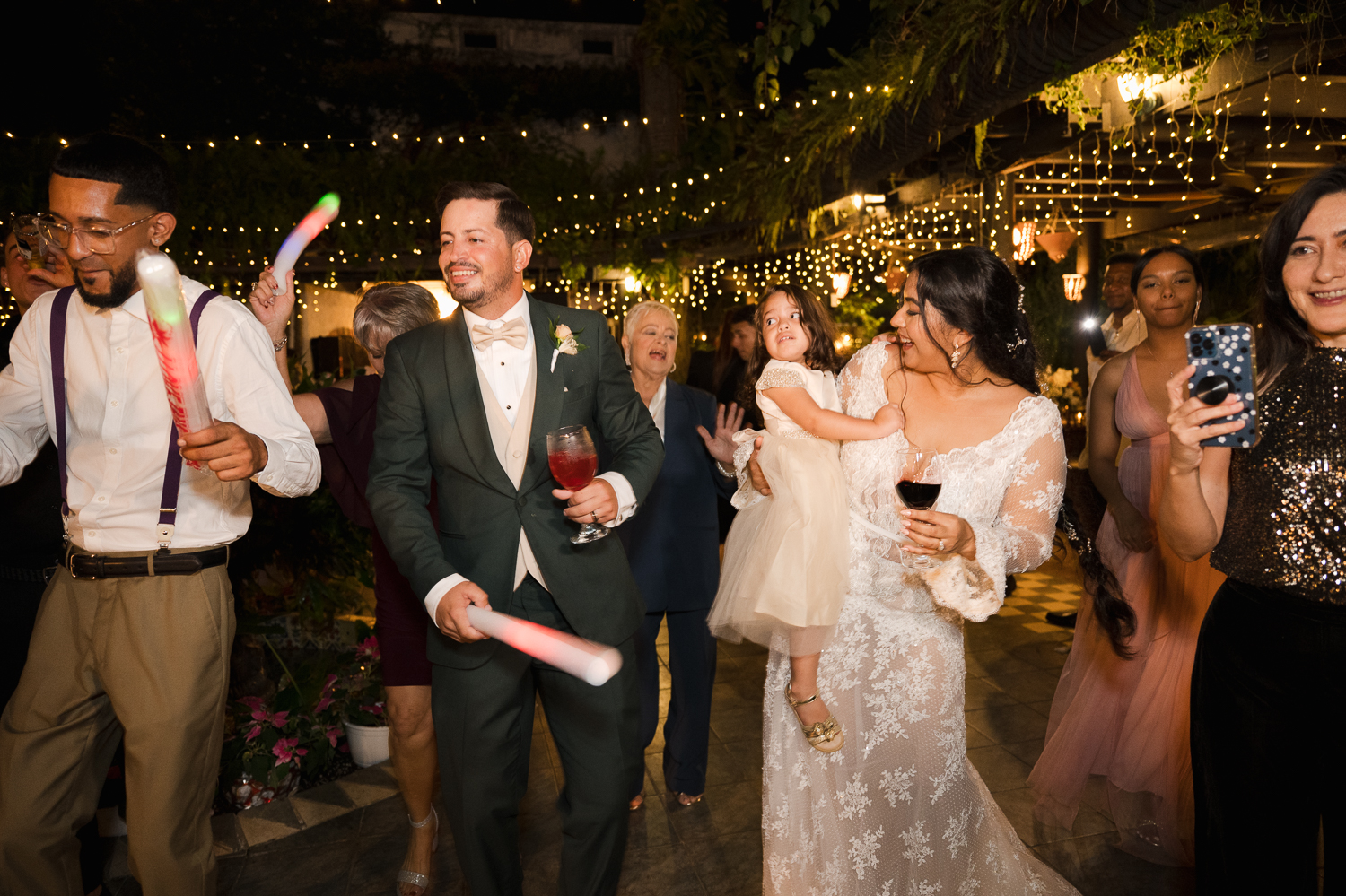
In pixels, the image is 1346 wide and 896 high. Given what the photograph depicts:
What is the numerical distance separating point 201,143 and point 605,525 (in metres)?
9.68

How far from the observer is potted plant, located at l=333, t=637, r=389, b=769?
356 centimetres

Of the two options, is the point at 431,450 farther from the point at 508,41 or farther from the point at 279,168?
the point at 508,41

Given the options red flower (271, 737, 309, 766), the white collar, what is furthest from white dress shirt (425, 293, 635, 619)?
red flower (271, 737, 309, 766)

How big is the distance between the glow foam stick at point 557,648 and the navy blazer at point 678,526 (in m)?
1.40

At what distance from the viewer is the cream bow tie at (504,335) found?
2.16m

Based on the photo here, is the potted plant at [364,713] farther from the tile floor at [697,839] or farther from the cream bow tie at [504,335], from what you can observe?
the cream bow tie at [504,335]

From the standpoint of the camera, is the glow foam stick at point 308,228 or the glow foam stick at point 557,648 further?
the glow foam stick at point 308,228

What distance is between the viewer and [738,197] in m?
8.70

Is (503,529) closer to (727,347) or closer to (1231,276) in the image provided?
(727,347)

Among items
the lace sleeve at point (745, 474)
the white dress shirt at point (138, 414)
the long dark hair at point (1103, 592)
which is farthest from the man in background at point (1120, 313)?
the white dress shirt at point (138, 414)

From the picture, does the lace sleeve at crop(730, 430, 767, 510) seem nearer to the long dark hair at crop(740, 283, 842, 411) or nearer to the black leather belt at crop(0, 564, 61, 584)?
the long dark hair at crop(740, 283, 842, 411)

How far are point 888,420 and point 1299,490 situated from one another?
86 cm

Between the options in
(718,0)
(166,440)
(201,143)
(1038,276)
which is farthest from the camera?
(1038,276)

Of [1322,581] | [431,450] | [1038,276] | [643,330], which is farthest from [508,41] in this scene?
[1322,581]
